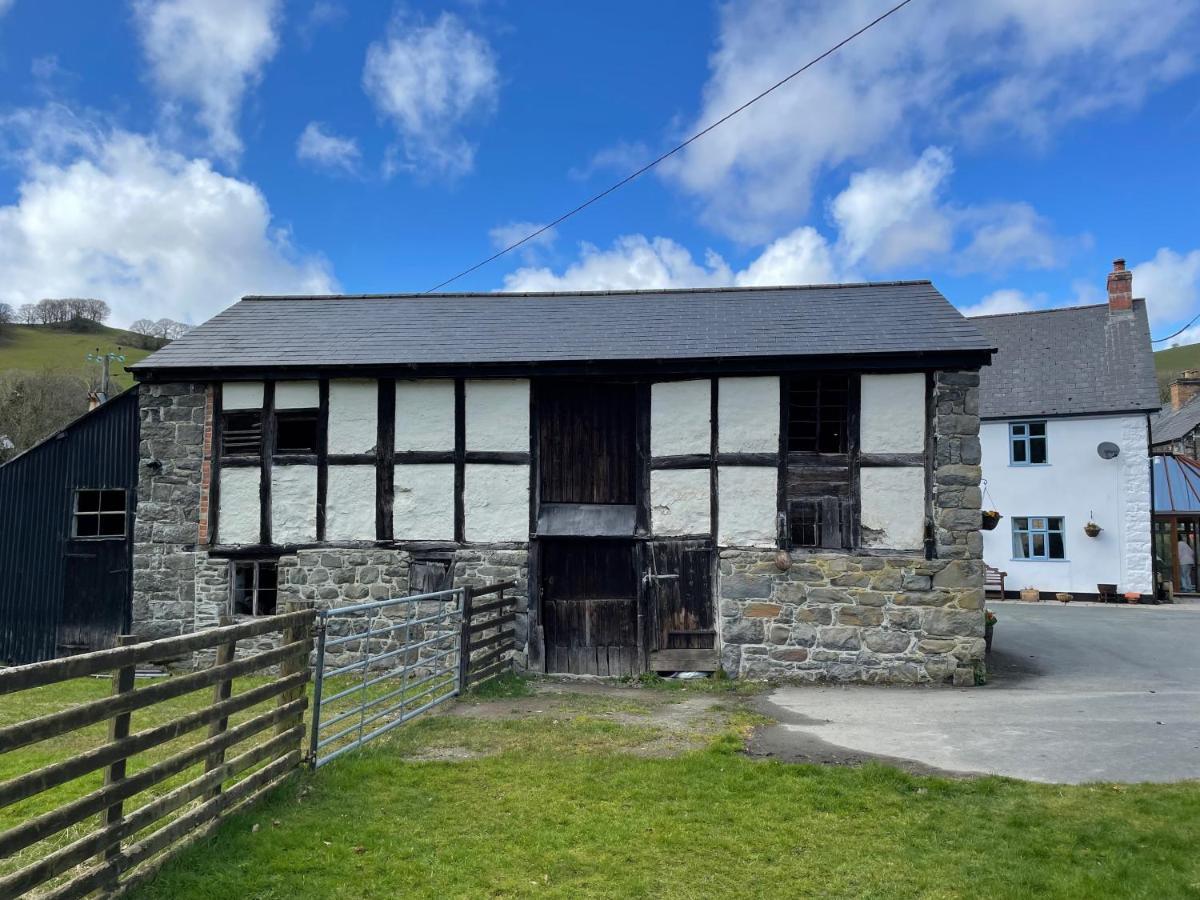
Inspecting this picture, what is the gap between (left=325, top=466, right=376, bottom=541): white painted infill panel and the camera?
12.4 m

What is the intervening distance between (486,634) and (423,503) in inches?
89.3

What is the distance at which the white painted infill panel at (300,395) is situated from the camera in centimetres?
1257

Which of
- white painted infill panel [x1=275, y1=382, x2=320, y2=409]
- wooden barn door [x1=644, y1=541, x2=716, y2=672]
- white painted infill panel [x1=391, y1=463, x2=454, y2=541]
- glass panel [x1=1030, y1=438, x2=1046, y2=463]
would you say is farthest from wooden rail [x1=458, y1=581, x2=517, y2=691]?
glass panel [x1=1030, y1=438, x2=1046, y2=463]

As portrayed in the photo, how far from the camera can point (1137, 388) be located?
72.5ft

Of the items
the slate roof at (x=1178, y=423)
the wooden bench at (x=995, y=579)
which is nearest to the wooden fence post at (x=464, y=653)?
the wooden bench at (x=995, y=579)

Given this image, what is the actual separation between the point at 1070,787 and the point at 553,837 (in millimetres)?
4015

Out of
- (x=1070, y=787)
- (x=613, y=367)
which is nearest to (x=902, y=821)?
(x=1070, y=787)

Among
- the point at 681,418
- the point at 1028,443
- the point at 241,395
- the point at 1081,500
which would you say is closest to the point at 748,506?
the point at 681,418

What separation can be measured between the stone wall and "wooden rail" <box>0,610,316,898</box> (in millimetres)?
6898

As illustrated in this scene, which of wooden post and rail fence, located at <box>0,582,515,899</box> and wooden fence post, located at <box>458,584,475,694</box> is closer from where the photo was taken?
wooden post and rail fence, located at <box>0,582,515,899</box>

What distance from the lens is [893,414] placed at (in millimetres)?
11484

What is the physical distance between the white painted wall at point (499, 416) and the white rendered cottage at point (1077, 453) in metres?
16.8

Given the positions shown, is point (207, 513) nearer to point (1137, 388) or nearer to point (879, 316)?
point (879, 316)

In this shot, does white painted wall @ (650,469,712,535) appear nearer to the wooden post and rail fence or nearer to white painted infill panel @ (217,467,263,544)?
white painted infill panel @ (217,467,263,544)
